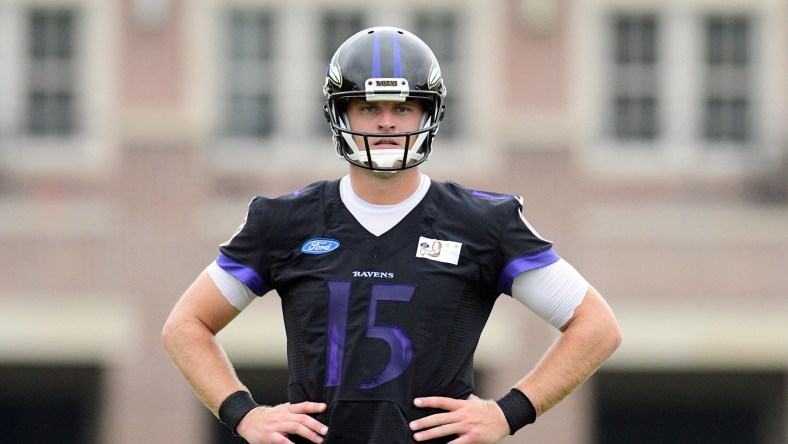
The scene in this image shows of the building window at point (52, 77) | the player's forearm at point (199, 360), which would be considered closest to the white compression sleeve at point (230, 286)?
the player's forearm at point (199, 360)

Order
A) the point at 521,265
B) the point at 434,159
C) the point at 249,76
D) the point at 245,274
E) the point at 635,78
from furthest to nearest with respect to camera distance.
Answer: the point at 635,78 < the point at 249,76 < the point at 434,159 < the point at 245,274 < the point at 521,265

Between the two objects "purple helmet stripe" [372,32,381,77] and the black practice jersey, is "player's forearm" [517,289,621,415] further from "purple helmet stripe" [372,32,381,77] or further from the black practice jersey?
"purple helmet stripe" [372,32,381,77]

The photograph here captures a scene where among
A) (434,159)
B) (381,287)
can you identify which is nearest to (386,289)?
(381,287)

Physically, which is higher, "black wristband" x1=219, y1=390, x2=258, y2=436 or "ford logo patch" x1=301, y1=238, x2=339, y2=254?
"ford logo patch" x1=301, y1=238, x2=339, y2=254

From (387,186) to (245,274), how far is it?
0.49 m

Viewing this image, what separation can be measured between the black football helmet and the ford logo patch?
240 mm

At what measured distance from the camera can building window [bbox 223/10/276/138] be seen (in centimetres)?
2127

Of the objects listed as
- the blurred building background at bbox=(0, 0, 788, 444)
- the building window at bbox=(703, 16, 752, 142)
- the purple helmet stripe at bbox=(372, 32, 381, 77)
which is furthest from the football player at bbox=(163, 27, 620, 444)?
the building window at bbox=(703, 16, 752, 142)

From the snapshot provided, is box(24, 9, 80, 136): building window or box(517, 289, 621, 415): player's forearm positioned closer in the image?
box(517, 289, 621, 415): player's forearm

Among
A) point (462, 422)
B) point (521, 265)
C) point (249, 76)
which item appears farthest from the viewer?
point (249, 76)

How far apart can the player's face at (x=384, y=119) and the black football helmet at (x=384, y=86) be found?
0.02 metres

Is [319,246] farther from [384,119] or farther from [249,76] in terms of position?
[249,76]

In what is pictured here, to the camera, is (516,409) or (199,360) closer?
(516,409)

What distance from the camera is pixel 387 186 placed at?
16.7 ft
